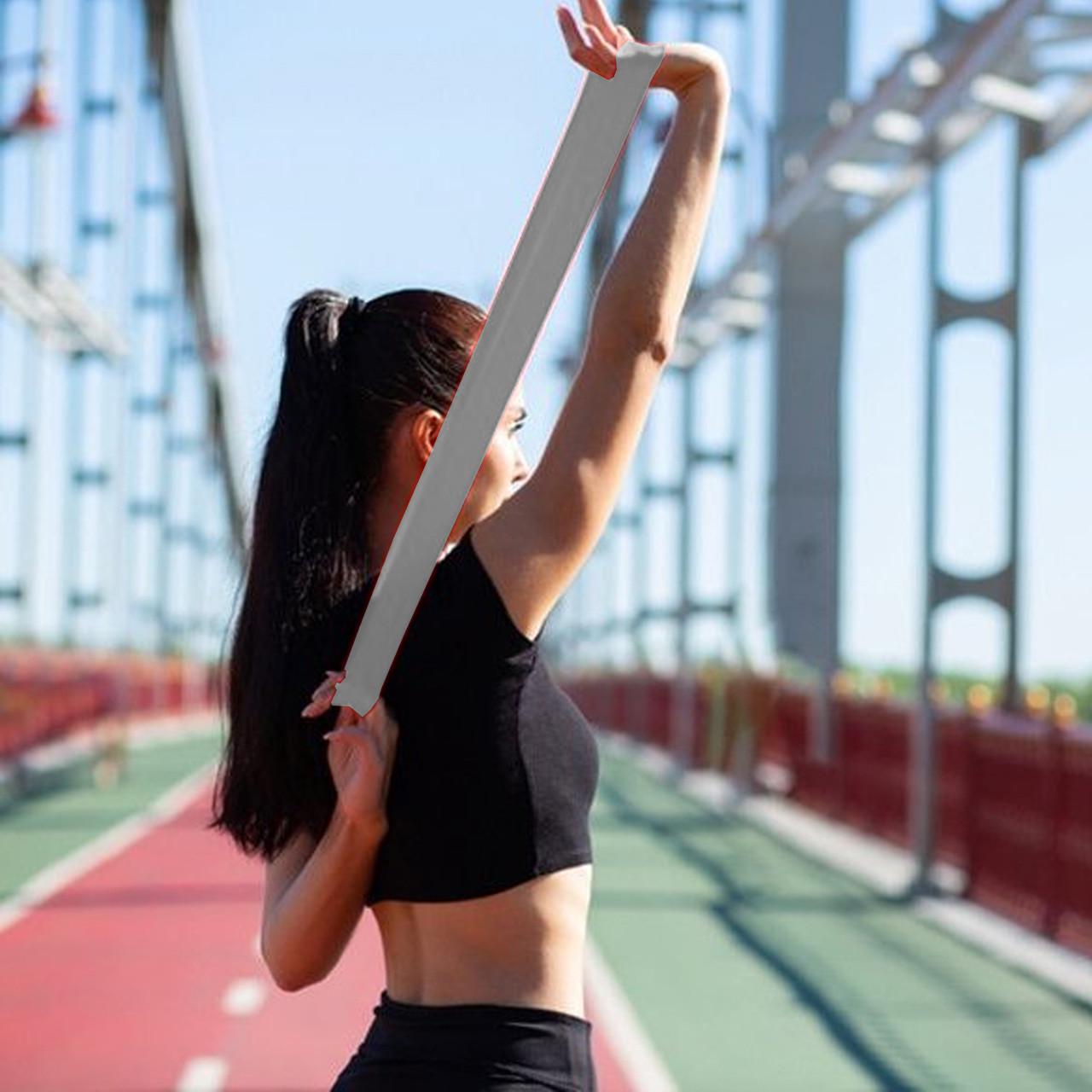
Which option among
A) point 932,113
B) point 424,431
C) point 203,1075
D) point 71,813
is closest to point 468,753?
Result: point 424,431

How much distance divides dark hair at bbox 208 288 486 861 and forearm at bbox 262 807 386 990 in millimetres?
66

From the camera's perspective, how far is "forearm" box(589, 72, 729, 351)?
2078mm

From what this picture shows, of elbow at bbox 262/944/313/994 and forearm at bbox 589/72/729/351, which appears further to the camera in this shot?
elbow at bbox 262/944/313/994

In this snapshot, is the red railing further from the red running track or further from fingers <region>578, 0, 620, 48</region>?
fingers <region>578, 0, 620, 48</region>

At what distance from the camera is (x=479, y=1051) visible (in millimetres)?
2088

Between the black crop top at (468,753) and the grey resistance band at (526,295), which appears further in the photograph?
the black crop top at (468,753)

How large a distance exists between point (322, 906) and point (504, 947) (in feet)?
0.54

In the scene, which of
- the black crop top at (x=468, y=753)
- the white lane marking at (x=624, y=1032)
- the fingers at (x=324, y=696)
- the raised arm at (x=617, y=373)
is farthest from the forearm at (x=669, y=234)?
the white lane marking at (x=624, y=1032)

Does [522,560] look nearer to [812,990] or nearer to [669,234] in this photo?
[669,234]

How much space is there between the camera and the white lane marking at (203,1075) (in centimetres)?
762

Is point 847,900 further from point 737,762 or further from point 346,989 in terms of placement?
point 737,762

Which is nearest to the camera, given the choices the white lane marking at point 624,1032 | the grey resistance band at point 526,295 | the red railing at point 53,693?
the grey resistance band at point 526,295

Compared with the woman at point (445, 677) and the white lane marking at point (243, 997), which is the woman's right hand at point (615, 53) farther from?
the white lane marking at point (243, 997)

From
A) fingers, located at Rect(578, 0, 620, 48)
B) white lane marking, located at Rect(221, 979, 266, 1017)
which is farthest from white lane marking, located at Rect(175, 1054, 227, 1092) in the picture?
fingers, located at Rect(578, 0, 620, 48)
